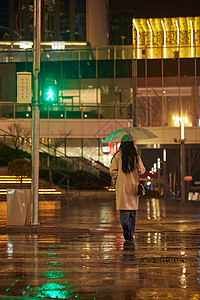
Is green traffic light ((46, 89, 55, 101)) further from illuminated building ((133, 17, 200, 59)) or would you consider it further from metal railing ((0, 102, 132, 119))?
illuminated building ((133, 17, 200, 59))

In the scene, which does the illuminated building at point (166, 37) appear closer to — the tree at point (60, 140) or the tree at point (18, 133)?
the tree at point (60, 140)

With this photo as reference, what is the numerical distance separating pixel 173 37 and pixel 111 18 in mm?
17422

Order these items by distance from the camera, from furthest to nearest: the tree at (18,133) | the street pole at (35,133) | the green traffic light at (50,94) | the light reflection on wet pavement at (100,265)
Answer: the tree at (18,133) → the green traffic light at (50,94) → the street pole at (35,133) → the light reflection on wet pavement at (100,265)

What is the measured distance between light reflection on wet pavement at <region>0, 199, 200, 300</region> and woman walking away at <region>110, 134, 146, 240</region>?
0.46 m

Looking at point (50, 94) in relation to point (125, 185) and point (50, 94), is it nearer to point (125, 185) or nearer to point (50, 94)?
point (50, 94)

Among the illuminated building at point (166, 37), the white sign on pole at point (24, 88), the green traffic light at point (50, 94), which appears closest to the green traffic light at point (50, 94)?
the green traffic light at point (50, 94)

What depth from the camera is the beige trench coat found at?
12172 millimetres

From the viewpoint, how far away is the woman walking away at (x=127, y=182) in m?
12.2

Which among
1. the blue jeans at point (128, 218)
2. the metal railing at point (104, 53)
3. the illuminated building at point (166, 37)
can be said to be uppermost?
the illuminated building at point (166, 37)

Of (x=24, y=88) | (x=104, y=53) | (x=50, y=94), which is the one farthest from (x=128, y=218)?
(x=104, y=53)

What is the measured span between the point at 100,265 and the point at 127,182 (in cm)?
368

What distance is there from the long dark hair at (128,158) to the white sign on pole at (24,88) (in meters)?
4.40

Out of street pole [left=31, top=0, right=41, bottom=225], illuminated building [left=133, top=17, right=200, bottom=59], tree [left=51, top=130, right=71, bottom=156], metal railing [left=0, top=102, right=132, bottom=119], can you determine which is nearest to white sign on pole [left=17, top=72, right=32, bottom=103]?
street pole [left=31, top=0, right=41, bottom=225]

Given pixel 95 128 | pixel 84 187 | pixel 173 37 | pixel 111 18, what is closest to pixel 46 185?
pixel 84 187
